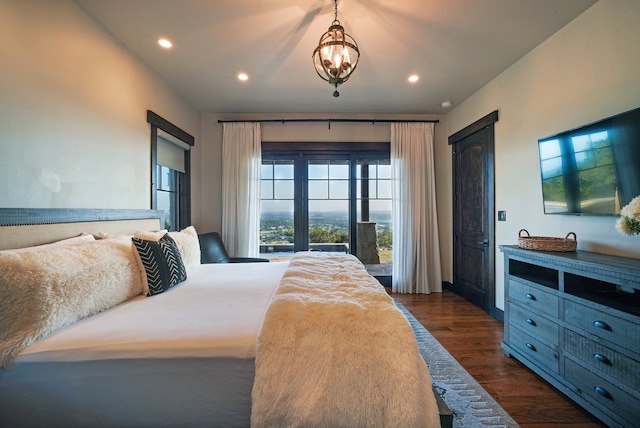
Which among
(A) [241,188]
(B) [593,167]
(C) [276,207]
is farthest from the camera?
(C) [276,207]

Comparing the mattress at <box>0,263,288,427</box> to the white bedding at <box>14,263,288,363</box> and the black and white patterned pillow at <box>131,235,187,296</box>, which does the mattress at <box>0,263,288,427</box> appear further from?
the black and white patterned pillow at <box>131,235,187,296</box>

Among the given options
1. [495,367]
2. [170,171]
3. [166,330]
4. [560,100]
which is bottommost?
[495,367]

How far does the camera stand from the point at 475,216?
10.7 feet

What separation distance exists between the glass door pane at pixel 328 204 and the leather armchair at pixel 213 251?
3.73 ft

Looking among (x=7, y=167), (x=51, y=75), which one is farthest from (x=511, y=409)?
(x=51, y=75)

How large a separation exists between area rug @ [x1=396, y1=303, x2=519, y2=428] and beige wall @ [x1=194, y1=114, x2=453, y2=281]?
206 centimetres

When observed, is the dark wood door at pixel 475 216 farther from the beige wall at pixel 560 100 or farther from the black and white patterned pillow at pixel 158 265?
the black and white patterned pillow at pixel 158 265

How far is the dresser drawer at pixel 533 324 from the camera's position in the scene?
5.51 ft

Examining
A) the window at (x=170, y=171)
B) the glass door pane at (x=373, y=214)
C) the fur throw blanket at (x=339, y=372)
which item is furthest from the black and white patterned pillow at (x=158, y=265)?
the glass door pane at (x=373, y=214)

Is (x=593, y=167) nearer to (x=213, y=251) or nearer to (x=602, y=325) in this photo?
(x=602, y=325)

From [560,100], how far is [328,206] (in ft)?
9.21


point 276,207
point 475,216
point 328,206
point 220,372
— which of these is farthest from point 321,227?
point 220,372

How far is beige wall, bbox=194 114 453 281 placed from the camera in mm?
3801

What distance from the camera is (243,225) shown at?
145 inches
